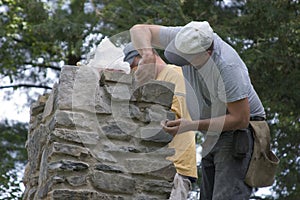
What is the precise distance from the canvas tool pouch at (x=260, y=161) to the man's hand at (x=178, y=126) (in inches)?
15.8

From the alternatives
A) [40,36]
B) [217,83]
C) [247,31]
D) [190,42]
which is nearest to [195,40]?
[190,42]

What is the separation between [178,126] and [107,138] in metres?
0.47

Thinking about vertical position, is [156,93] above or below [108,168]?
above

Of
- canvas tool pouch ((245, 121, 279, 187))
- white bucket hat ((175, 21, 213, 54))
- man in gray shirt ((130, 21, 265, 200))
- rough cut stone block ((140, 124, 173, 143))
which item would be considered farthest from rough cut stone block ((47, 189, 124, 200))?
white bucket hat ((175, 21, 213, 54))

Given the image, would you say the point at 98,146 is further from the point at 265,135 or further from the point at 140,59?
the point at 265,135

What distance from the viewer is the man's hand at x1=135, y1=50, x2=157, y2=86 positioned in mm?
4832

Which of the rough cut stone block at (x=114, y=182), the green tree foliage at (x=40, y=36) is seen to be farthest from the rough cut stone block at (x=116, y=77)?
the green tree foliage at (x=40, y=36)

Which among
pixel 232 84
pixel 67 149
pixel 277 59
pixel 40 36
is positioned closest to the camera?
pixel 232 84

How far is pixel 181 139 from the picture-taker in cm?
496

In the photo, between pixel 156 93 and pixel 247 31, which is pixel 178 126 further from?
pixel 247 31

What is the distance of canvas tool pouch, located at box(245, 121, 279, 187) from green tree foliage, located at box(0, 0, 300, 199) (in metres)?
4.13

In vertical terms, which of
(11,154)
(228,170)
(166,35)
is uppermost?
(166,35)

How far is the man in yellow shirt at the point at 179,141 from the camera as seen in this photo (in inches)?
190

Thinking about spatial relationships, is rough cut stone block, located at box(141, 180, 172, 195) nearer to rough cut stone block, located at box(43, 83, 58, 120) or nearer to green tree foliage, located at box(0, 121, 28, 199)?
rough cut stone block, located at box(43, 83, 58, 120)
